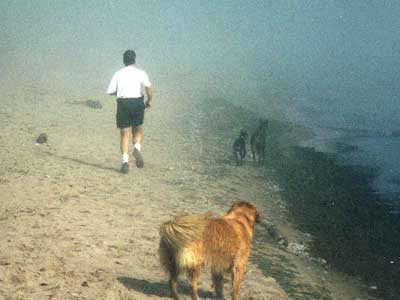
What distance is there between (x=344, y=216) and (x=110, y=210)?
578 centimetres

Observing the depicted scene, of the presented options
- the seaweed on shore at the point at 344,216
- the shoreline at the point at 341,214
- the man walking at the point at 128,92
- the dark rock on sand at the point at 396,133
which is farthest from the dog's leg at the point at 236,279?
the dark rock on sand at the point at 396,133

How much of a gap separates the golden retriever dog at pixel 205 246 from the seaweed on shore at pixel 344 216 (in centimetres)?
354

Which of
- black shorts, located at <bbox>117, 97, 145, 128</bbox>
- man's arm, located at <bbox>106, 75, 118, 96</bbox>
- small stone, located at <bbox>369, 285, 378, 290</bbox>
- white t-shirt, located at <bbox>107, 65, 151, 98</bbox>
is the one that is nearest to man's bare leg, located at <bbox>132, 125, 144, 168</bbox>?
black shorts, located at <bbox>117, 97, 145, 128</bbox>

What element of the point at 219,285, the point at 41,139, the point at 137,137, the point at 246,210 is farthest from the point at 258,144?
the point at 219,285

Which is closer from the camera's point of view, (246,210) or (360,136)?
(246,210)

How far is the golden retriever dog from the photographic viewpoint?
16.2 feet

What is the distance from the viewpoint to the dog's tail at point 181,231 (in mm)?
4910

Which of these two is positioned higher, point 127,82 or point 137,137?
point 127,82

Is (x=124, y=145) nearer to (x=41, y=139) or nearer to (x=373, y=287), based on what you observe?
(x=41, y=139)

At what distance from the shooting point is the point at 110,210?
27.1 ft

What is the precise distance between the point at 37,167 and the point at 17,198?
218 cm

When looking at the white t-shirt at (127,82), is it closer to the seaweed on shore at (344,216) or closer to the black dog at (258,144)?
the seaweed on shore at (344,216)

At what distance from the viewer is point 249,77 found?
45.8m

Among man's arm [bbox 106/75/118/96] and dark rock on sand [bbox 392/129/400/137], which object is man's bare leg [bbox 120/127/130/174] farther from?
dark rock on sand [bbox 392/129/400/137]
